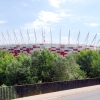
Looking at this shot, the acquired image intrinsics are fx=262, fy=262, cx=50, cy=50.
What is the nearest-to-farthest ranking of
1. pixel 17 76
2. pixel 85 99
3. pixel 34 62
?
1. pixel 85 99
2. pixel 17 76
3. pixel 34 62

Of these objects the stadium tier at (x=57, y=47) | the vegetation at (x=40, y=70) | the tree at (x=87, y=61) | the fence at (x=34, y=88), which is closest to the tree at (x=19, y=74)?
the vegetation at (x=40, y=70)

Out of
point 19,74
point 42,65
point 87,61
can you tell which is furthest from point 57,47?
point 19,74

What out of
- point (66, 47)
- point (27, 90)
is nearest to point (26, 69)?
point (27, 90)

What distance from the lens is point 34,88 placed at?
21.4 metres

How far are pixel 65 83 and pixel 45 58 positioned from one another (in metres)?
17.5

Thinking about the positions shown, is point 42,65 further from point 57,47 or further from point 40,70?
point 57,47

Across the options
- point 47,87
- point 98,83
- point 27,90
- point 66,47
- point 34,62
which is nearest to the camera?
point 27,90

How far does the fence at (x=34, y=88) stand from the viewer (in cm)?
1858

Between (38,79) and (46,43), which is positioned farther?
(46,43)

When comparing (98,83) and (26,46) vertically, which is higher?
(26,46)

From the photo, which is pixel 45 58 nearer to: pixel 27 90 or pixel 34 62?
pixel 34 62

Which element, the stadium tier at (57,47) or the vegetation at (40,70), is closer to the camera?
the vegetation at (40,70)

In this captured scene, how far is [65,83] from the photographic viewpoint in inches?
998

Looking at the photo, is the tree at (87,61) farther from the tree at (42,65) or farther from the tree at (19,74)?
the tree at (19,74)
